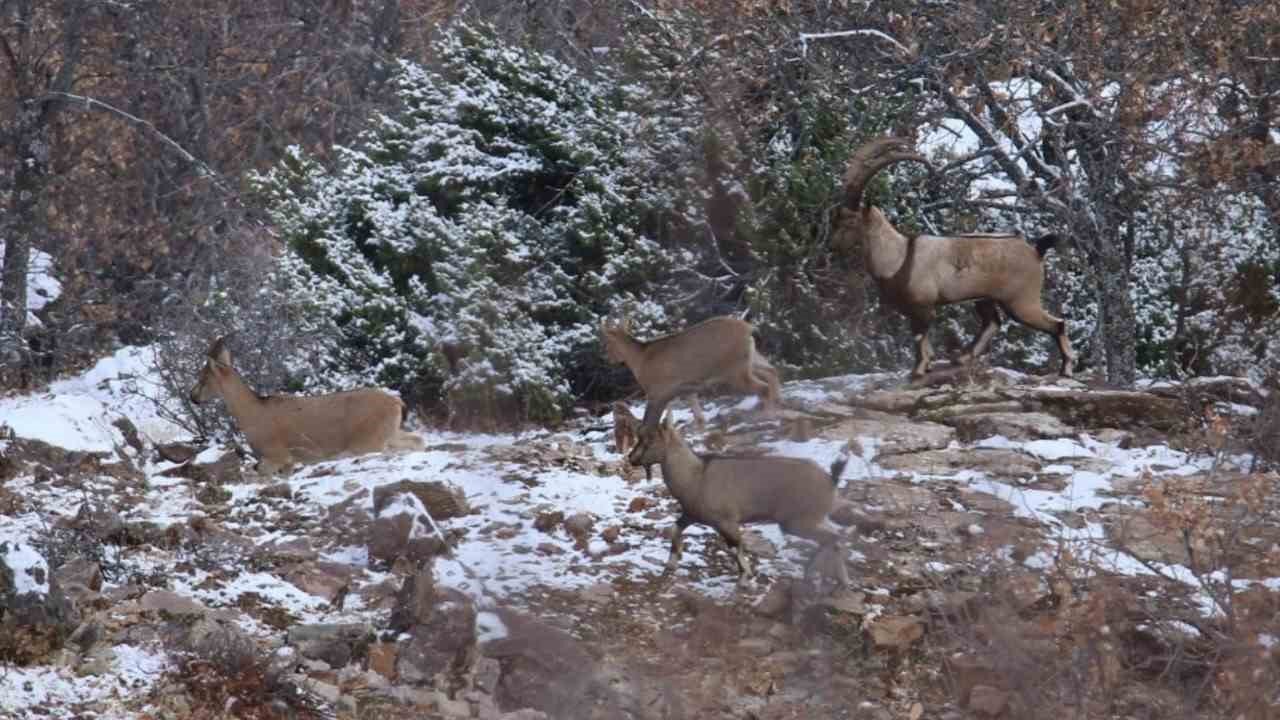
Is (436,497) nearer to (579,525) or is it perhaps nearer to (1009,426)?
(579,525)

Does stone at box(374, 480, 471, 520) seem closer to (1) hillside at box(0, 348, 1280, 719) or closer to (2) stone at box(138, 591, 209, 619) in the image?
(1) hillside at box(0, 348, 1280, 719)

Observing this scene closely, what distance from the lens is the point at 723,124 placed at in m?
13.7

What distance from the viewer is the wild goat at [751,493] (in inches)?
331

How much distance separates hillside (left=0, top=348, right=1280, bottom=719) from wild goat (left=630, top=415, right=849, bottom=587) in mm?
277

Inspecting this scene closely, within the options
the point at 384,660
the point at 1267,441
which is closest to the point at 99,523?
the point at 384,660

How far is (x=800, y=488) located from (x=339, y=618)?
7.73 feet

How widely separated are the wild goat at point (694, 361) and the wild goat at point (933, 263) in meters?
1.03

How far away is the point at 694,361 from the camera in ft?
34.6

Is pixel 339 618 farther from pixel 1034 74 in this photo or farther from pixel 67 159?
pixel 67 159

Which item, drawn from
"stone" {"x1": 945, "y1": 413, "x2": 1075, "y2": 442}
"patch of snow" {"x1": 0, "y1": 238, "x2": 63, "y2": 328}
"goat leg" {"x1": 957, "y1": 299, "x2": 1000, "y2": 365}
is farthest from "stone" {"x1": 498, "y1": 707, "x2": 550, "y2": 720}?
"patch of snow" {"x1": 0, "y1": 238, "x2": 63, "y2": 328}

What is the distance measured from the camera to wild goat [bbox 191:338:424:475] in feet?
35.7

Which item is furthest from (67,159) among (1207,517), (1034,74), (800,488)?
(1207,517)

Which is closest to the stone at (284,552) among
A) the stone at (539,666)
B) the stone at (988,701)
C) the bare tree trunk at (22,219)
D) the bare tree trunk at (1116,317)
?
the stone at (539,666)

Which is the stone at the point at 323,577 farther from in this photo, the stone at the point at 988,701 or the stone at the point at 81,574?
the stone at the point at 988,701
